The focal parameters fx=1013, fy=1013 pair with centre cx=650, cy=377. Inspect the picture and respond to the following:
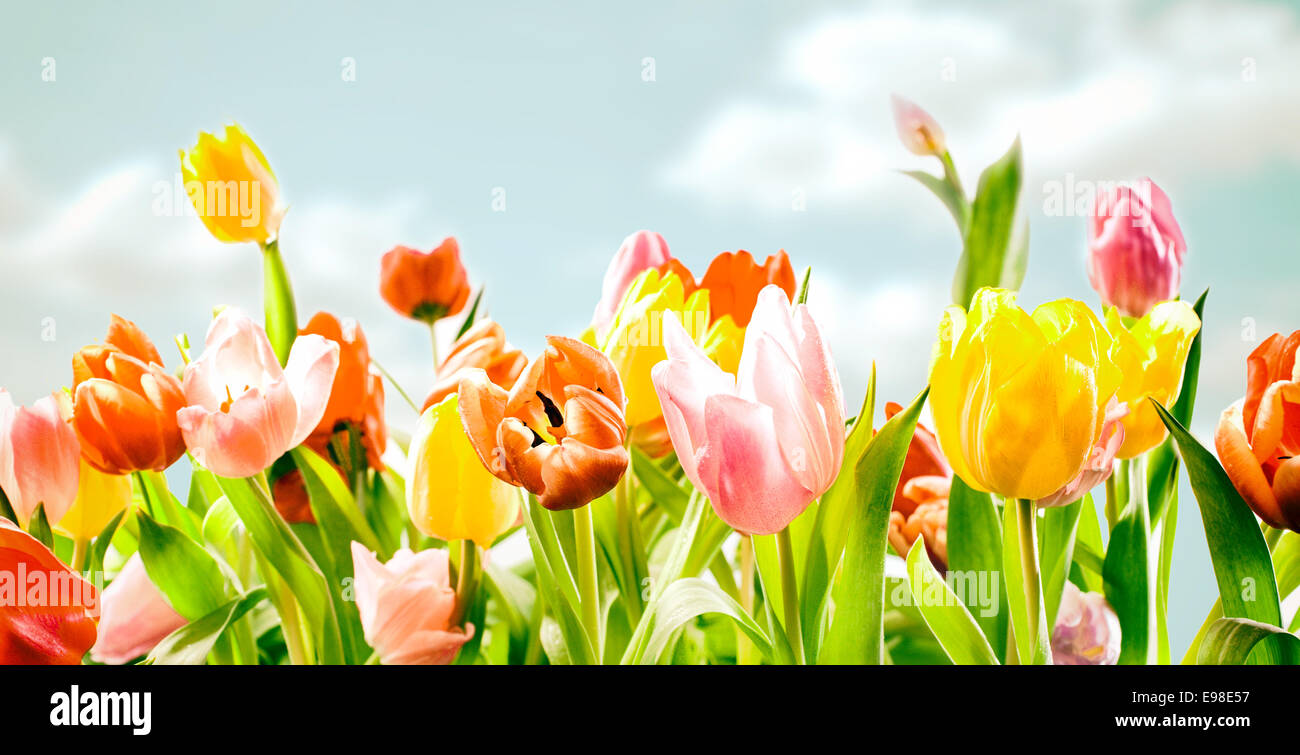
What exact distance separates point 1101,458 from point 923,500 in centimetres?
11

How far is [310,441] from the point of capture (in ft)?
2.24

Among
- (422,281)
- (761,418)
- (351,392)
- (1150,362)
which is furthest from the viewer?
(422,281)

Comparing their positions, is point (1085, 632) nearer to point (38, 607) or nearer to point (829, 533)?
point (829, 533)

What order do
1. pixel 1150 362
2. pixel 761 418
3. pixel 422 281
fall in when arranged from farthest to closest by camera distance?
pixel 422 281 → pixel 1150 362 → pixel 761 418

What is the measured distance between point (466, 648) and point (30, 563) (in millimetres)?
240

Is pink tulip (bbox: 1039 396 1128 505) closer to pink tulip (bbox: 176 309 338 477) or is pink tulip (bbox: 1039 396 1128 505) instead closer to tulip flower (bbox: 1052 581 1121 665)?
tulip flower (bbox: 1052 581 1121 665)

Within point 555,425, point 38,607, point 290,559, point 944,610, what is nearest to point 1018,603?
point 944,610

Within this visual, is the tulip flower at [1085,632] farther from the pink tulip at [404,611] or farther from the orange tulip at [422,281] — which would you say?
the orange tulip at [422,281]

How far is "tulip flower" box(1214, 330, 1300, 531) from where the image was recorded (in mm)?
500

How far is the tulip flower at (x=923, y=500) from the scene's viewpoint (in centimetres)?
59

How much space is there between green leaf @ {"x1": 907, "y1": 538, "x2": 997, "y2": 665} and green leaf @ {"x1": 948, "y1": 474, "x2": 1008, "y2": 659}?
0.04 meters

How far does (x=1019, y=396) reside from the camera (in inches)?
18.1
